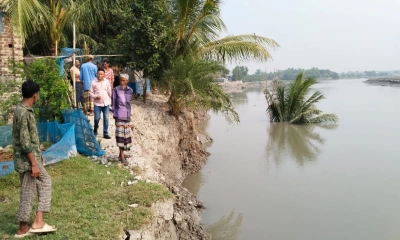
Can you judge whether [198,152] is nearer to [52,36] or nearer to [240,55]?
[240,55]

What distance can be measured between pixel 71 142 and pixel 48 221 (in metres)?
2.28

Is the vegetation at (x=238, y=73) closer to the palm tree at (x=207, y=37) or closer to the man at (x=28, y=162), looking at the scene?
the palm tree at (x=207, y=37)

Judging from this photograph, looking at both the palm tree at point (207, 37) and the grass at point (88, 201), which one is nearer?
the grass at point (88, 201)

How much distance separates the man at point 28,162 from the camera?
3.75 meters

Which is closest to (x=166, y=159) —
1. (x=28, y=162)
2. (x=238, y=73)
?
(x=28, y=162)

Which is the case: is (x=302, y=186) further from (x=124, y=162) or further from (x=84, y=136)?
(x=84, y=136)

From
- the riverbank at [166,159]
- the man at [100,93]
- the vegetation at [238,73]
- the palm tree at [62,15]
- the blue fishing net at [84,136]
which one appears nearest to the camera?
the riverbank at [166,159]

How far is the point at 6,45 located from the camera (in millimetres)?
9008

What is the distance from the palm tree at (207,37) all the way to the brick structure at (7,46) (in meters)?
4.29

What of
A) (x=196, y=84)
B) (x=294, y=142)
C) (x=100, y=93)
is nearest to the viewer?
(x=100, y=93)

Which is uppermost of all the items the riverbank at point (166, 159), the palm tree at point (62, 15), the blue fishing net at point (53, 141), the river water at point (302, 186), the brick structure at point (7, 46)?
the palm tree at point (62, 15)

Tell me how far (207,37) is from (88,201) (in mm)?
8540

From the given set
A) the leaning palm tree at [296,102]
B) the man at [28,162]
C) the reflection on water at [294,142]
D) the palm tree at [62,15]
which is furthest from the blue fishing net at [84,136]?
the leaning palm tree at [296,102]

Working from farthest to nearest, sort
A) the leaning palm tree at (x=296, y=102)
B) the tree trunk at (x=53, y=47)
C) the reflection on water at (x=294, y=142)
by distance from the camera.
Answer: the leaning palm tree at (x=296, y=102) → the reflection on water at (x=294, y=142) → the tree trunk at (x=53, y=47)
